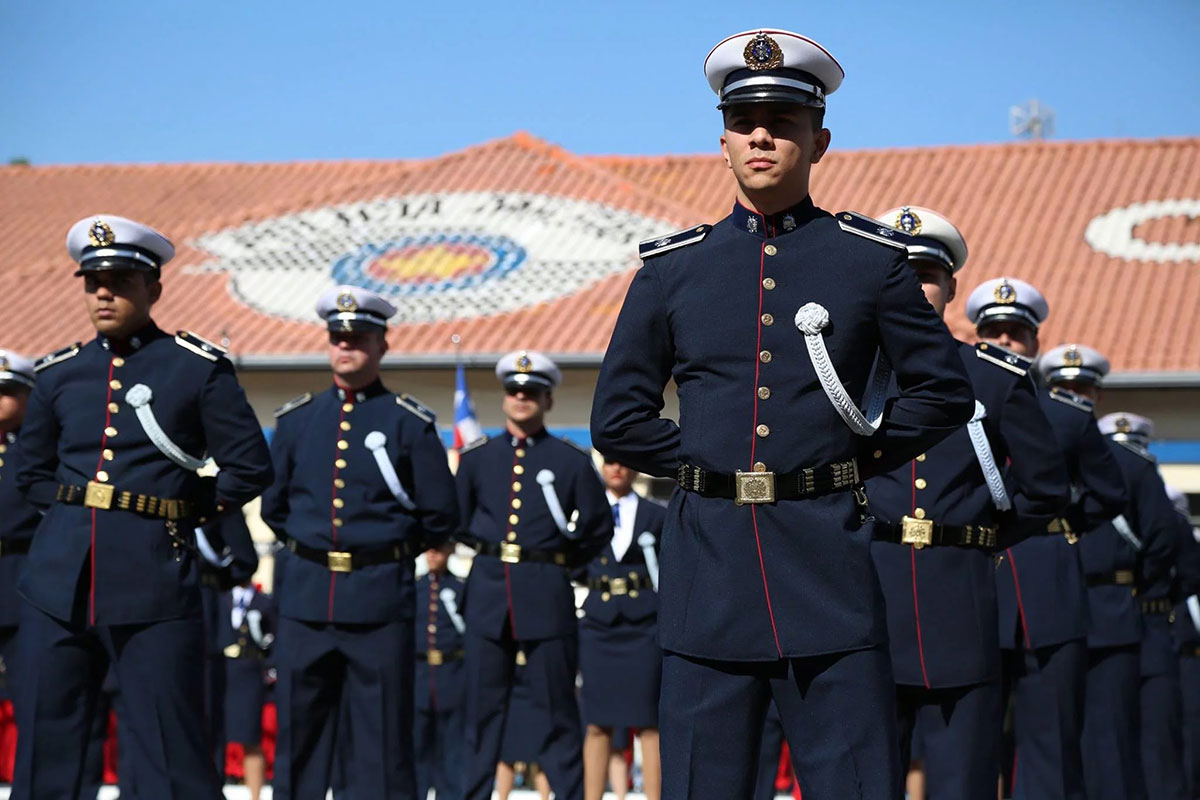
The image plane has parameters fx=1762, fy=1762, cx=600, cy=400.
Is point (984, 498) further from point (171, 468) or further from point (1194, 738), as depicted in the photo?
point (1194, 738)

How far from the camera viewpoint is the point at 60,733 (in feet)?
22.3

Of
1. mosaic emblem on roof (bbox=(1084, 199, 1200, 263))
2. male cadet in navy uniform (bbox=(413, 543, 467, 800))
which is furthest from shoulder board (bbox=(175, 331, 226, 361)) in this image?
mosaic emblem on roof (bbox=(1084, 199, 1200, 263))

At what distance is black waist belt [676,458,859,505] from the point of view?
4.30m

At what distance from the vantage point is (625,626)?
12094mm

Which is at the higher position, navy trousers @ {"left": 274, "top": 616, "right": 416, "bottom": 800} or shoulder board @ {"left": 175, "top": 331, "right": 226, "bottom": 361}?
shoulder board @ {"left": 175, "top": 331, "right": 226, "bottom": 361}

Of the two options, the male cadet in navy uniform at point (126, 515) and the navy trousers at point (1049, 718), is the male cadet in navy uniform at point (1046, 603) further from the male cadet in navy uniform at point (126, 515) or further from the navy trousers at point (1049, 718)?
the male cadet in navy uniform at point (126, 515)

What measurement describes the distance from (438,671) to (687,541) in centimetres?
1014

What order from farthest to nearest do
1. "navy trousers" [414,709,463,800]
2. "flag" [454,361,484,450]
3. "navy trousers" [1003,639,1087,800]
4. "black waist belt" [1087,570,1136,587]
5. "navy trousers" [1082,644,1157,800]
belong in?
"flag" [454,361,484,450], "navy trousers" [414,709,463,800], "black waist belt" [1087,570,1136,587], "navy trousers" [1082,644,1157,800], "navy trousers" [1003,639,1087,800]

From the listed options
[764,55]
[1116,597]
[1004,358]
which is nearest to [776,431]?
[764,55]

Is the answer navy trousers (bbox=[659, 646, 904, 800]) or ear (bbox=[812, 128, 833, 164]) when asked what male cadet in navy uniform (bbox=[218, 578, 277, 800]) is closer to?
navy trousers (bbox=[659, 646, 904, 800])

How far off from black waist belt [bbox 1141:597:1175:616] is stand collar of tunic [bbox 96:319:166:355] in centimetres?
682

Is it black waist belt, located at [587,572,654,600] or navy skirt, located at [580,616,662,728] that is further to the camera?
black waist belt, located at [587,572,654,600]

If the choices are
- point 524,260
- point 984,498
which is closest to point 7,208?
point 524,260

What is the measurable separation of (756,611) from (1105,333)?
55.3ft
